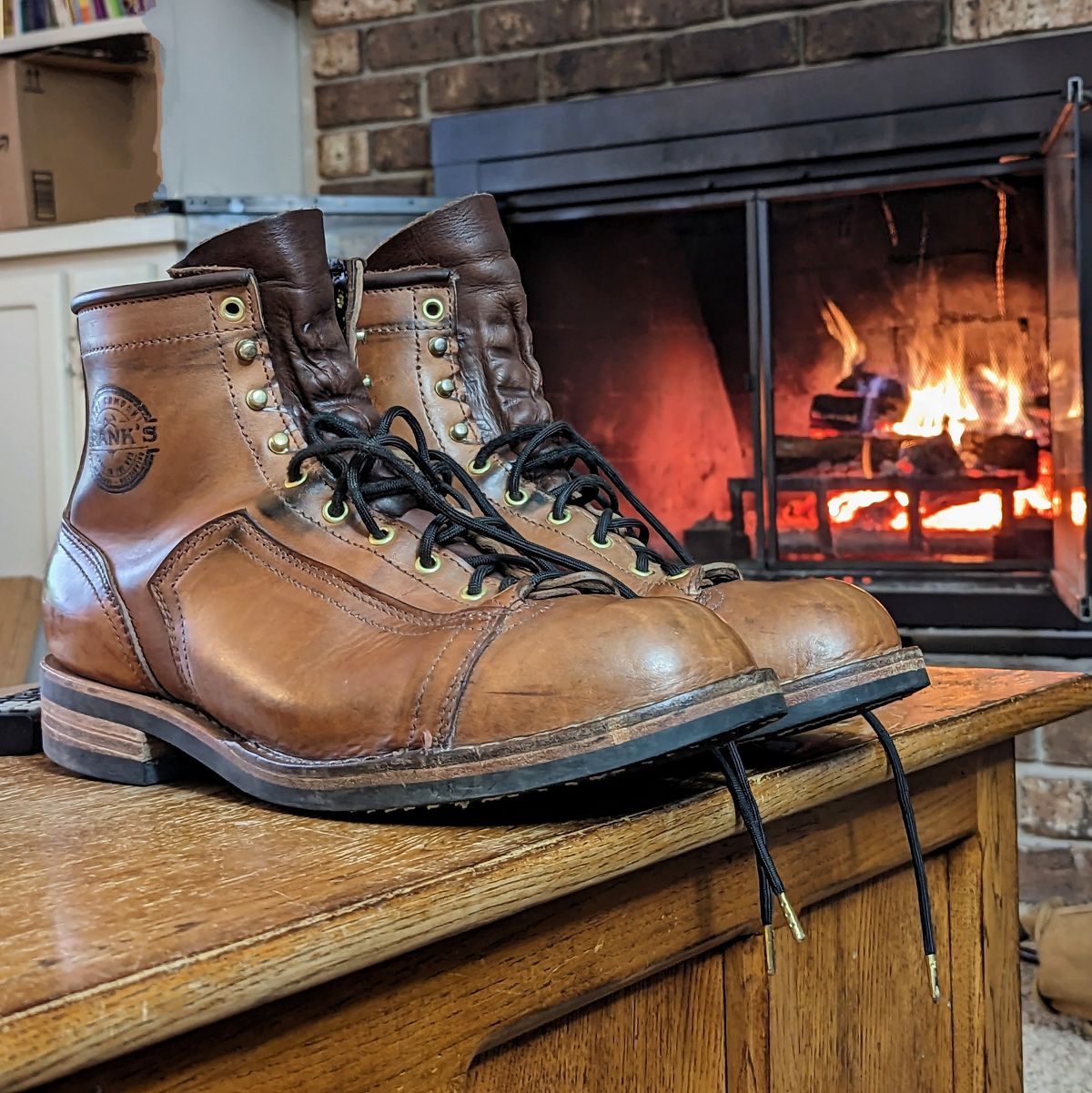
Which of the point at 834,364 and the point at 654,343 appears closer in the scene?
the point at 834,364

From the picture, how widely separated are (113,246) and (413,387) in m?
1.50

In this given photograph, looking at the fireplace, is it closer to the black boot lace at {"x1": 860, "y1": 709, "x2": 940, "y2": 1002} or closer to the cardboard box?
the cardboard box

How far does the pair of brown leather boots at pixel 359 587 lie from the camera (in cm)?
56

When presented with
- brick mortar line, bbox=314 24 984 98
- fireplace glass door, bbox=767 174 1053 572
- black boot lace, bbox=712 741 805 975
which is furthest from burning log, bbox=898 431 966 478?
black boot lace, bbox=712 741 805 975

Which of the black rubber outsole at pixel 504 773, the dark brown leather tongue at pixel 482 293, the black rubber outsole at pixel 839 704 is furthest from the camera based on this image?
the dark brown leather tongue at pixel 482 293

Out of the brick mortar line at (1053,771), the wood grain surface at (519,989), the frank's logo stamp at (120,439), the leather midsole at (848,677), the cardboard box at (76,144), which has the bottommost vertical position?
the brick mortar line at (1053,771)

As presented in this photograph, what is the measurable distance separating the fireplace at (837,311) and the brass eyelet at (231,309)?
1.37m

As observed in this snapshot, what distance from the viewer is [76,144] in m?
2.23

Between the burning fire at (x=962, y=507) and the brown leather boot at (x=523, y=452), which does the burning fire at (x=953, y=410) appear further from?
the brown leather boot at (x=523, y=452)

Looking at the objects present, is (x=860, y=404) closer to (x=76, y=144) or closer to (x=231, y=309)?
(x=76, y=144)

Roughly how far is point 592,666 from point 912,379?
5.40 feet

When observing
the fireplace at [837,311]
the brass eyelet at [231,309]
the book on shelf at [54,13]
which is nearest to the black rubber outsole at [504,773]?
the brass eyelet at [231,309]

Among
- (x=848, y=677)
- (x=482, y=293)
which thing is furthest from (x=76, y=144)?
(x=848, y=677)

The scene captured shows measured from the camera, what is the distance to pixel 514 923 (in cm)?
56
